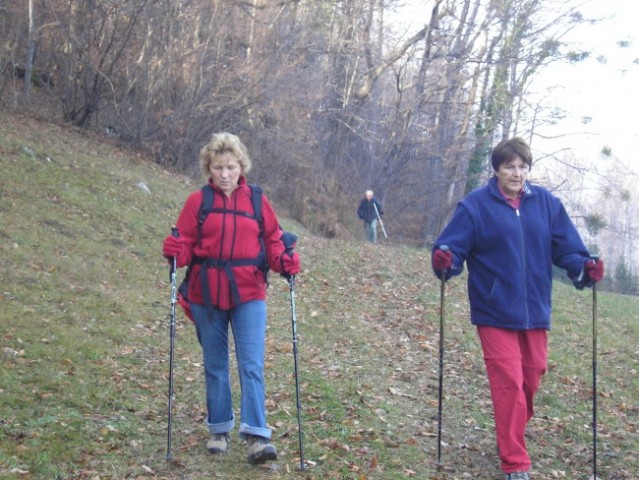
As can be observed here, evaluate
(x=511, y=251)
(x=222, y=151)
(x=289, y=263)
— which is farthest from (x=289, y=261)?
(x=511, y=251)

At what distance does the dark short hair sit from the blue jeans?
196 centimetres

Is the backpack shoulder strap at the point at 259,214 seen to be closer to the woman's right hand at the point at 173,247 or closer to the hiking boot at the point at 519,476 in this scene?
the woman's right hand at the point at 173,247

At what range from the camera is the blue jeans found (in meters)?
5.45

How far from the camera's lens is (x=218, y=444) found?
5.68m

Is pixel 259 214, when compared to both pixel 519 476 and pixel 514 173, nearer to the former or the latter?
pixel 514 173

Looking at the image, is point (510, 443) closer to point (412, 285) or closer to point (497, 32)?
point (412, 285)

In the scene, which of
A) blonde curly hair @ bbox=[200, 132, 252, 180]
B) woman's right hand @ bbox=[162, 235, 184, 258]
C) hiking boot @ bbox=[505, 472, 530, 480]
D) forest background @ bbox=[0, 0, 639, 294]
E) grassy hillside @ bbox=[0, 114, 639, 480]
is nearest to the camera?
hiking boot @ bbox=[505, 472, 530, 480]

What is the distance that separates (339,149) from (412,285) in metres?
21.4

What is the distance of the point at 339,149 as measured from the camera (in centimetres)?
3734

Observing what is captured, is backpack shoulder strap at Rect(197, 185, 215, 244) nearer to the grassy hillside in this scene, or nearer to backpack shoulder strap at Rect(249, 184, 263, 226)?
backpack shoulder strap at Rect(249, 184, 263, 226)

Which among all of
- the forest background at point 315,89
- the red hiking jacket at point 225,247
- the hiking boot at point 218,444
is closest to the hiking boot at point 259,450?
the hiking boot at point 218,444

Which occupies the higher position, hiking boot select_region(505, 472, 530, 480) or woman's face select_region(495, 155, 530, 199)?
woman's face select_region(495, 155, 530, 199)

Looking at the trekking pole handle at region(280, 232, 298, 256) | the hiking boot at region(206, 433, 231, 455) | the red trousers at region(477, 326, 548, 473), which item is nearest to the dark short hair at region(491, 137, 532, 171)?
the red trousers at region(477, 326, 548, 473)

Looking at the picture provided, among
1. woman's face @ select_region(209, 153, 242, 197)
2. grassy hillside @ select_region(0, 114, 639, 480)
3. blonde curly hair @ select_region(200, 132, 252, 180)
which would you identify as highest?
blonde curly hair @ select_region(200, 132, 252, 180)
